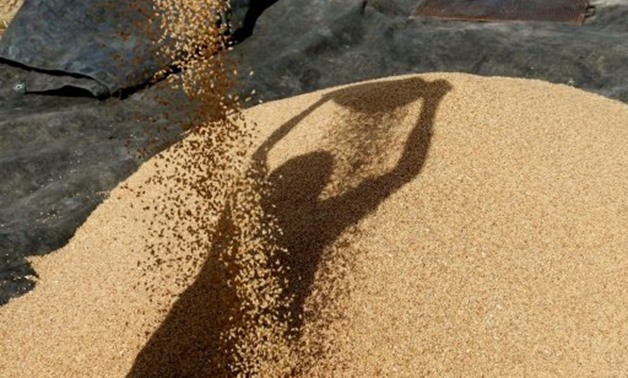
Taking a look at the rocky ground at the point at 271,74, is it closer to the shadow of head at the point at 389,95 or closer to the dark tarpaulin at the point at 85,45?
the dark tarpaulin at the point at 85,45

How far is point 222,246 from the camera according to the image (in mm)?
3398

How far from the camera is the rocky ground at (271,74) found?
14.7 ft

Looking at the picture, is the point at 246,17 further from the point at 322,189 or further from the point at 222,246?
the point at 222,246

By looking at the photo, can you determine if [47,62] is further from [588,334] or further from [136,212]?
[588,334]

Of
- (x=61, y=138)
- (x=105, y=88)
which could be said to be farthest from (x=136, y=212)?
(x=105, y=88)

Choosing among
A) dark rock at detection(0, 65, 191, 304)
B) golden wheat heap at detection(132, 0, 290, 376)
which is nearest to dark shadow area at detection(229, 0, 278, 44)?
dark rock at detection(0, 65, 191, 304)

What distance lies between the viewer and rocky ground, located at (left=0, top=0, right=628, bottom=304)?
449 cm

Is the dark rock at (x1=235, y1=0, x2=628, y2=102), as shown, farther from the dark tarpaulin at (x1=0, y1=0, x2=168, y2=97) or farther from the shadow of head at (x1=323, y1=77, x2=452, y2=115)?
the shadow of head at (x1=323, y1=77, x2=452, y2=115)

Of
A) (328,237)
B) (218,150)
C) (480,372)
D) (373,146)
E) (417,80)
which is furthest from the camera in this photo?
(417,80)

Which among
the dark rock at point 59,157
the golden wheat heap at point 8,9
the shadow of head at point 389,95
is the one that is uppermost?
the shadow of head at point 389,95

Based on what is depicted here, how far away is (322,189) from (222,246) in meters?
0.70

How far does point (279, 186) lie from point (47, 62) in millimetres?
3205

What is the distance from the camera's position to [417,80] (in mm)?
4637

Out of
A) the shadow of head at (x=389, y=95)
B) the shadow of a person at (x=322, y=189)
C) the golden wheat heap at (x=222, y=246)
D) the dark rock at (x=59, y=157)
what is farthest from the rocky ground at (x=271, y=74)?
the shadow of a person at (x=322, y=189)
